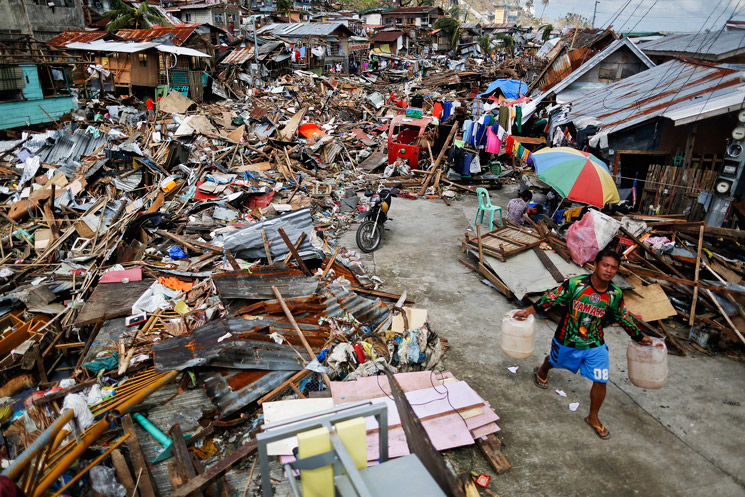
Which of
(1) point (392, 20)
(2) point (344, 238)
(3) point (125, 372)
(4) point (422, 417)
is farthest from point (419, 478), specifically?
(1) point (392, 20)

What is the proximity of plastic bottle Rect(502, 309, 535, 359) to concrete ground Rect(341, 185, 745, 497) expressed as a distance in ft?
2.46

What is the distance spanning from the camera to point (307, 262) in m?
7.24

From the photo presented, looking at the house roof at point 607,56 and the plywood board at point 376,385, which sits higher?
the house roof at point 607,56

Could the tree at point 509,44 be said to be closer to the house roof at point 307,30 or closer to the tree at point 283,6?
the house roof at point 307,30

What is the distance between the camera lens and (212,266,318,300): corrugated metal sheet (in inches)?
227

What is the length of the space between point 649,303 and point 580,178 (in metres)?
2.38

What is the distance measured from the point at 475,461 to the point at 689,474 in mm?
1977

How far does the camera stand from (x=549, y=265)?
7.18 m

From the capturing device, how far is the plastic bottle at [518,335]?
4473mm

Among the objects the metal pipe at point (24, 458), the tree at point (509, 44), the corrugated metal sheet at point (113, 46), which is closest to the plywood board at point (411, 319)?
the metal pipe at point (24, 458)

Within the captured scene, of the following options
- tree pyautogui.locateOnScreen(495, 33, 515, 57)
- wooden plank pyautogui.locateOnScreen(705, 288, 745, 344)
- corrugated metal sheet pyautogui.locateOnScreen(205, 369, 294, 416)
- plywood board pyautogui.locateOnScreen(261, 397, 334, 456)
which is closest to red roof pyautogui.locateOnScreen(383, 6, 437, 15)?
tree pyautogui.locateOnScreen(495, 33, 515, 57)

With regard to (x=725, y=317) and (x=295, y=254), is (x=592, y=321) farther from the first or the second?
(x=295, y=254)

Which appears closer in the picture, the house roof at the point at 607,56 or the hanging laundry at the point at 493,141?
the hanging laundry at the point at 493,141

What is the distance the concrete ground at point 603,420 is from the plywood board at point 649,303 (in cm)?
47
